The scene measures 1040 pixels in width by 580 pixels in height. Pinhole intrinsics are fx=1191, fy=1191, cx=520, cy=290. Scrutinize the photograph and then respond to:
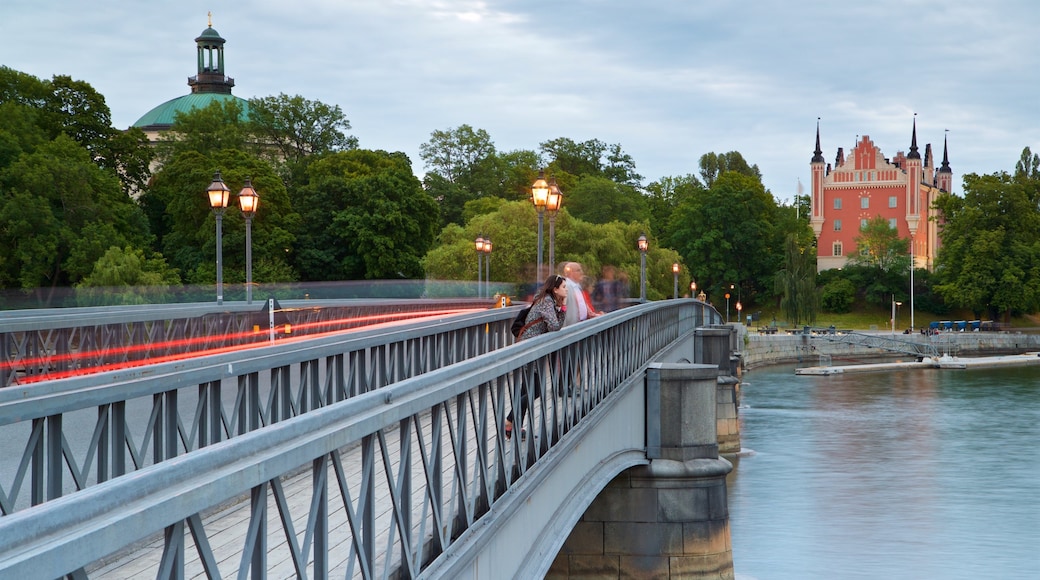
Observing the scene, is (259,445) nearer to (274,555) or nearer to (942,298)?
(274,555)

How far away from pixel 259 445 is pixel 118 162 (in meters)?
69.8

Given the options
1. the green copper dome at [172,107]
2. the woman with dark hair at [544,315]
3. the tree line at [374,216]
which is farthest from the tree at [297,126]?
the woman with dark hair at [544,315]

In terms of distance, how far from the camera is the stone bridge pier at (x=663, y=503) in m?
18.4

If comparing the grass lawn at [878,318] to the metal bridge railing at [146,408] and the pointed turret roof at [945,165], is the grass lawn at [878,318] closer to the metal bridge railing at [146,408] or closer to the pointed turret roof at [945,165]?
the pointed turret roof at [945,165]

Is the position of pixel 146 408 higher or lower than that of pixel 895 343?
higher

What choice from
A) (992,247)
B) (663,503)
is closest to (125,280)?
(663,503)

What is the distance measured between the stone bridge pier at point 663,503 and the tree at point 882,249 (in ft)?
311

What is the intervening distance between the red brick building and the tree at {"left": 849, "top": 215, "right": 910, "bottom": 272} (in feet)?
13.6

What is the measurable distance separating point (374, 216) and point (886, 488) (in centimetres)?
4124

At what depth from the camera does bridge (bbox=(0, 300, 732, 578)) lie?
3156mm

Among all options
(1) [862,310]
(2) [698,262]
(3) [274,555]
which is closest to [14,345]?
(3) [274,555]

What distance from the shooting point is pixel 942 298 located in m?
108

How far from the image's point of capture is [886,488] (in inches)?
1372

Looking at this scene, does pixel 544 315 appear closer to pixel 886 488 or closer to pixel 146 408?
pixel 146 408
